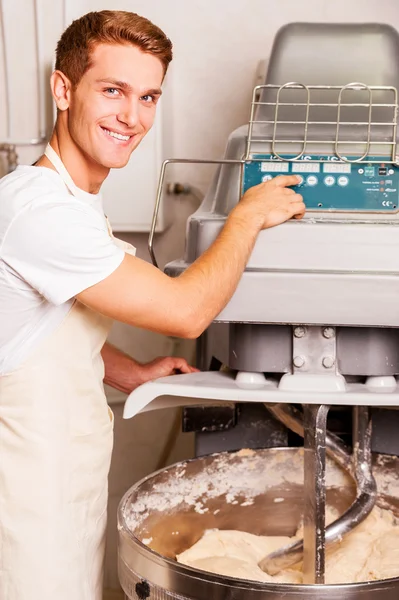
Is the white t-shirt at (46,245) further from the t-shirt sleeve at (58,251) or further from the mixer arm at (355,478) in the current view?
the mixer arm at (355,478)

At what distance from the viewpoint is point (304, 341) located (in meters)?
1.16

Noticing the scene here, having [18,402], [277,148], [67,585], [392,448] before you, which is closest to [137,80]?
[277,148]

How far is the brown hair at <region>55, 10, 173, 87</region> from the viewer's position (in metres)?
1.17

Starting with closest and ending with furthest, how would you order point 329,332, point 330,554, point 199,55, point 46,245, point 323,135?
point 46,245
point 329,332
point 323,135
point 330,554
point 199,55

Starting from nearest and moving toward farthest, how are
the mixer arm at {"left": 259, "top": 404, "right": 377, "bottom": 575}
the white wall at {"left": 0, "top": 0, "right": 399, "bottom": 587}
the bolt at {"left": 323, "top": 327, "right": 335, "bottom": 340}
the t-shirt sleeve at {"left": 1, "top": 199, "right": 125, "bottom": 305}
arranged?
the t-shirt sleeve at {"left": 1, "top": 199, "right": 125, "bottom": 305}, the bolt at {"left": 323, "top": 327, "right": 335, "bottom": 340}, the mixer arm at {"left": 259, "top": 404, "right": 377, "bottom": 575}, the white wall at {"left": 0, "top": 0, "right": 399, "bottom": 587}

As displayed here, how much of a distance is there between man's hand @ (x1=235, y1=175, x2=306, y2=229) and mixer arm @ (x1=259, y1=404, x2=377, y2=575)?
374 millimetres

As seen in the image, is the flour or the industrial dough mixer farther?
the flour

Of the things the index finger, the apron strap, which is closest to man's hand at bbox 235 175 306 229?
the index finger

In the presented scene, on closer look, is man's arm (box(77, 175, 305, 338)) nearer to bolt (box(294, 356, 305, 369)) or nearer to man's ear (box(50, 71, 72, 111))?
bolt (box(294, 356, 305, 369))

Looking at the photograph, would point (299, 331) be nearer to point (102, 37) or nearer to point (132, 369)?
point (132, 369)

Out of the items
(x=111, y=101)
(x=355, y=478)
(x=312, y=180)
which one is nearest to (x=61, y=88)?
(x=111, y=101)

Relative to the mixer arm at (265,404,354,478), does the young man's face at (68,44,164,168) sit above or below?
above

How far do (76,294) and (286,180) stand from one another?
0.37 m

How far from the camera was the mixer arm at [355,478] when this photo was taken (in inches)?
53.7
